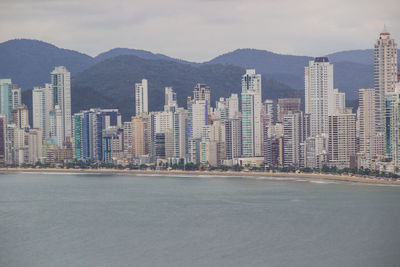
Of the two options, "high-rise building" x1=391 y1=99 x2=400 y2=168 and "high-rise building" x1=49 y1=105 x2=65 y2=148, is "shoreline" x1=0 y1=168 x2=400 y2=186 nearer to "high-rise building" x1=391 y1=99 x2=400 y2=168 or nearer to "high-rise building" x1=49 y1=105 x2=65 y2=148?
"high-rise building" x1=391 y1=99 x2=400 y2=168

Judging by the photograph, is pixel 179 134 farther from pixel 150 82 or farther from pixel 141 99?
pixel 150 82

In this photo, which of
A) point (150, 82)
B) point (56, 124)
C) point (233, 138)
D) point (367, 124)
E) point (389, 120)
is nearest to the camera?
point (389, 120)

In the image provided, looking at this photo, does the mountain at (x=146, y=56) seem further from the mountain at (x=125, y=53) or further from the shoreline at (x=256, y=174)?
the shoreline at (x=256, y=174)

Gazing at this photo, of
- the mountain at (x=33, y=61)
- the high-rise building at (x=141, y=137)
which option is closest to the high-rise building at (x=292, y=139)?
the high-rise building at (x=141, y=137)

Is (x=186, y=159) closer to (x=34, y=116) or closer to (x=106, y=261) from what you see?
(x=34, y=116)

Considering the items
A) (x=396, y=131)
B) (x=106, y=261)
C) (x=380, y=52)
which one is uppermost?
(x=380, y=52)

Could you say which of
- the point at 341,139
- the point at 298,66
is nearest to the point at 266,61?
the point at 298,66

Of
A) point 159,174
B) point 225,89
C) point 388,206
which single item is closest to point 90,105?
point 225,89
